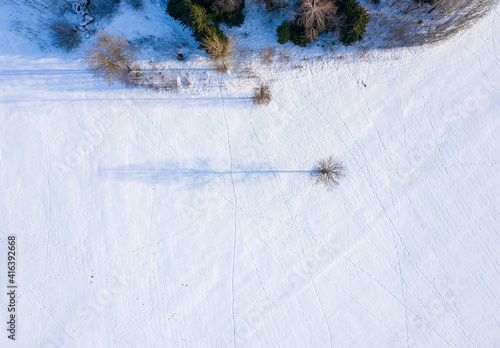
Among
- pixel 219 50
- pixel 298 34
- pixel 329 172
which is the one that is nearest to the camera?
pixel 219 50

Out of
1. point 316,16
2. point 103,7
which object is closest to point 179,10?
point 103,7

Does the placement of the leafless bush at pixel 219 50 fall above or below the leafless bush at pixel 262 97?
above

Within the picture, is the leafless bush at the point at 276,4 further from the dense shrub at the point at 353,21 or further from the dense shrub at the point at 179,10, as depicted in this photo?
the dense shrub at the point at 179,10

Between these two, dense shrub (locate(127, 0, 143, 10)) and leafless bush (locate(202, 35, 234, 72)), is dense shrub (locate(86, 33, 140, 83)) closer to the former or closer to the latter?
dense shrub (locate(127, 0, 143, 10))

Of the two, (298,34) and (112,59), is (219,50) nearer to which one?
(298,34)

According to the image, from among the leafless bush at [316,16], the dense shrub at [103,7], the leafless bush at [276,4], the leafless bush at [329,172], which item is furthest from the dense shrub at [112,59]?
the leafless bush at [329,172]

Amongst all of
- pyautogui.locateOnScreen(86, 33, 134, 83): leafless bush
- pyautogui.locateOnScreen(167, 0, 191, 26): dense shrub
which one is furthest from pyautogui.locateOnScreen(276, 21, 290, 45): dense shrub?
pyautogui.locateOnScreen(86, 33, 134, 83): leafless bush
